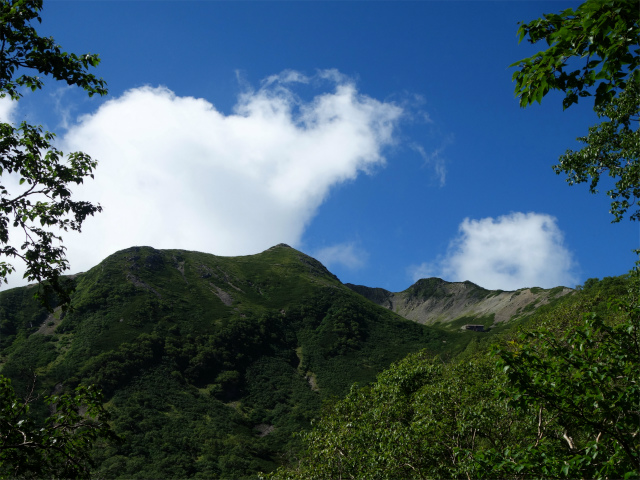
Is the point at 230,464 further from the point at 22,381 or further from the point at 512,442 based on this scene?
the point at 512,442

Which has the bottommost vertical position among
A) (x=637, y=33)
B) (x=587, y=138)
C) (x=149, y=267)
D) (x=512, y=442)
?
(x=512, y=442)

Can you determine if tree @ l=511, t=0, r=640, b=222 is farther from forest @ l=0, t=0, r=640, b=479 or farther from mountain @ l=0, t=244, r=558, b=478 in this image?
mountain @ l=0, t=244, r=558, b=478

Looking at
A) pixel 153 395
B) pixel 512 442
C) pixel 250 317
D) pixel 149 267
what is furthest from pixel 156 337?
pixel 512 442

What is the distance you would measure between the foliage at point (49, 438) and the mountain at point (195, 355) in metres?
64.6

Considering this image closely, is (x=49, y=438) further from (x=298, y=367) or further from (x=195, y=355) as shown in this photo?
(x=298, y=367)

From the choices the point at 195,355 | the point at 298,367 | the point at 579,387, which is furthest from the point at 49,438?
the point at 298,367

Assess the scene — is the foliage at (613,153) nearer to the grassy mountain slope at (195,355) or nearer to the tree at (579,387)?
the tree at (579,387)

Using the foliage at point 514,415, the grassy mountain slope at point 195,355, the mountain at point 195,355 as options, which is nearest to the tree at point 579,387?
the foliage at point 514,415

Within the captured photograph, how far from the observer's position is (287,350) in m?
155

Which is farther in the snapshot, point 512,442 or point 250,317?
point 250,317

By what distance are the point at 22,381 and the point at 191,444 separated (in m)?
41.5

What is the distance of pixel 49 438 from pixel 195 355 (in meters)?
134

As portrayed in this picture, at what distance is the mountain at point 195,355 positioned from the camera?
3474 inches

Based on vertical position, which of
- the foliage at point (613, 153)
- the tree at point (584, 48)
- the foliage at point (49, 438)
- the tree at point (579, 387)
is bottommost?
the foliage at point (49, 438)
